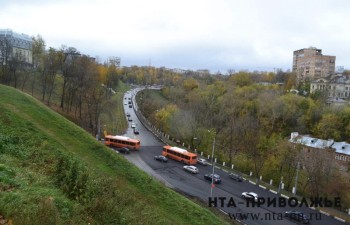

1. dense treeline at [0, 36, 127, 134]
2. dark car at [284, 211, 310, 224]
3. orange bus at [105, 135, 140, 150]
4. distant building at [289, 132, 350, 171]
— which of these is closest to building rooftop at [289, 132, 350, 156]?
distant building at [289, 132, 350, 171]

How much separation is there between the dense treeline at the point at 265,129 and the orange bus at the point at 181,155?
9.48 feet

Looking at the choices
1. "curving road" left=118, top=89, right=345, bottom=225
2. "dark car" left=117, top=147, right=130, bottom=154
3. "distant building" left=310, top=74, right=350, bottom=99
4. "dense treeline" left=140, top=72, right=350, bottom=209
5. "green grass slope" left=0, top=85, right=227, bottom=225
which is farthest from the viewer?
"distant building" left=310, top=74, right=350, bottom=99

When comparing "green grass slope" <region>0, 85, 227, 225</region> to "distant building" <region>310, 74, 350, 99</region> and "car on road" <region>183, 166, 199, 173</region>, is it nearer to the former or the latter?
"car on road" <region>183, 166, 199, 173</region>

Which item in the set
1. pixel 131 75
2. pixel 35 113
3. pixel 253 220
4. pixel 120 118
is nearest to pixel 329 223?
pixel 253 220

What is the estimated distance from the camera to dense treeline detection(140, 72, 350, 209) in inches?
1542

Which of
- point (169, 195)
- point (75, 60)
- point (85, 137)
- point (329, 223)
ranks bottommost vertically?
point (329, 223)

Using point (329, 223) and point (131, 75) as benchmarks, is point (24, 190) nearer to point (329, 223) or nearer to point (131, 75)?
point (329, 223)

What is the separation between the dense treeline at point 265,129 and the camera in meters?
39.2

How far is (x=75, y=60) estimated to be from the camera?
59438 mm

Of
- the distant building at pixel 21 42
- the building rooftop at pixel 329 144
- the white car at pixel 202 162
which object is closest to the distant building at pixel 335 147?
the building rooftop at pixel 329 144

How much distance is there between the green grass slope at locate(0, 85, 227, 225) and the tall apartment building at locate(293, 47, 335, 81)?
360 ft

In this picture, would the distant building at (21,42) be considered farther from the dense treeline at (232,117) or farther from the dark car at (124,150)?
the dark car at (124,150)

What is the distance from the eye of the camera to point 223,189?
34500 mm

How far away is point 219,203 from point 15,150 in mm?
18583
